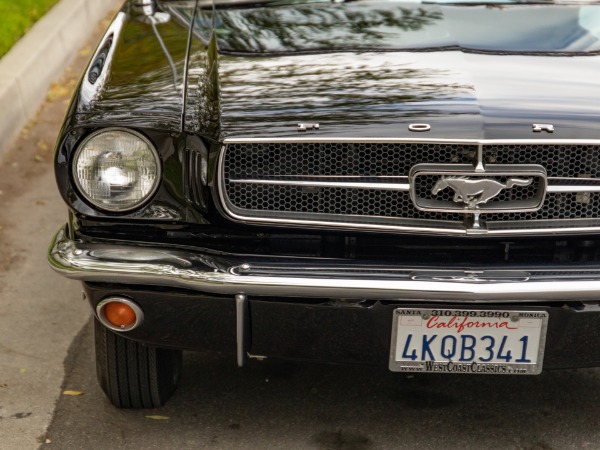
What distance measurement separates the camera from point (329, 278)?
10.2 ft

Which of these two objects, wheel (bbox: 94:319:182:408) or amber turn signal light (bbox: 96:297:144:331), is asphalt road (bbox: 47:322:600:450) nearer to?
wheel (bbox: 94:319:182:408)

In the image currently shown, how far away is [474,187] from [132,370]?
4.39 feet

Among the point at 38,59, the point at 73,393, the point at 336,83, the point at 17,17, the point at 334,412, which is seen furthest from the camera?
the point at 17,17

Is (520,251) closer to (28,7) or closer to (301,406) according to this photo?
(301,406)

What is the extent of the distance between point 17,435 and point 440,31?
2.05m

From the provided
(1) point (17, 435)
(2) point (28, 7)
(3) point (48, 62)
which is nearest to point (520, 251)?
(1) point (17, 435)

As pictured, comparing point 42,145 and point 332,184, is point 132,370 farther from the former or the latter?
point 42,145

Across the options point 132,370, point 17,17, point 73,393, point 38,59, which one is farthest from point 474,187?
point 17,17

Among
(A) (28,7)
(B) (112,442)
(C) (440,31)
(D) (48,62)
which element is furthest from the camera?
(A) (28,7)

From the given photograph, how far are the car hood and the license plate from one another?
54 centimetres

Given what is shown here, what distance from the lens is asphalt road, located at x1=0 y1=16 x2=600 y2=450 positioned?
11.9 ft

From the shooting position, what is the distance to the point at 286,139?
3.15 m

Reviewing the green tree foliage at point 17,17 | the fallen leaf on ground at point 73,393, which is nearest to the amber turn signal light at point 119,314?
the fallen leaf on ground at point 73,393

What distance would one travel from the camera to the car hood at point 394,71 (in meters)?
3.18
